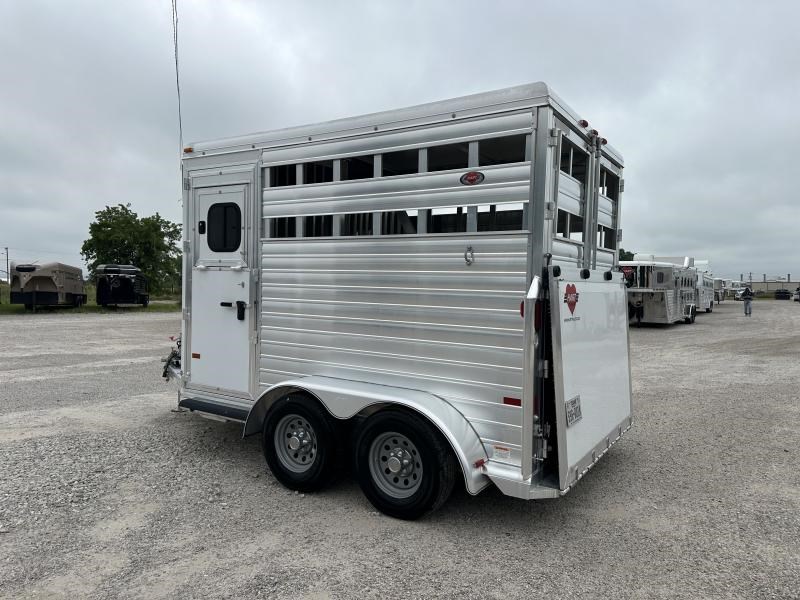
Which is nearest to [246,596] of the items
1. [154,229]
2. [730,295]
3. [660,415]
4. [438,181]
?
[438,181]

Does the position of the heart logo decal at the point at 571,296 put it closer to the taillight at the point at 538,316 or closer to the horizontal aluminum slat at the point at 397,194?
the taillight at the point at 538,316

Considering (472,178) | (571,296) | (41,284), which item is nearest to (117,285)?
(41,284)

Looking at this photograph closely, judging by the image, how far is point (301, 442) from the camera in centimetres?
462

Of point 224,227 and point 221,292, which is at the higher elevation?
point 224,227

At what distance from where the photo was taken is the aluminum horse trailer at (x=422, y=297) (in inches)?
148

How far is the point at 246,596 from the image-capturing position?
313 cm

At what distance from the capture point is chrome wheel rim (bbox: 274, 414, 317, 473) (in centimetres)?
458

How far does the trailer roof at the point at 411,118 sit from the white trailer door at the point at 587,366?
1.16 m

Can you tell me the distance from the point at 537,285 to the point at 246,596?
2505mm

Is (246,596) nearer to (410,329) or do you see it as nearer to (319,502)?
(319,502)

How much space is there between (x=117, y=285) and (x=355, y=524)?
2749cm

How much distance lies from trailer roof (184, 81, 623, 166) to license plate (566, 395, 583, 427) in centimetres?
199

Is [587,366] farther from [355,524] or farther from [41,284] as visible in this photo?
[41,284]

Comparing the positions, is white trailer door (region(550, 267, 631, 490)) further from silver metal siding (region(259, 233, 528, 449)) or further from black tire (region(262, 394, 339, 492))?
black tire (region(262, 394, 339, 492))
